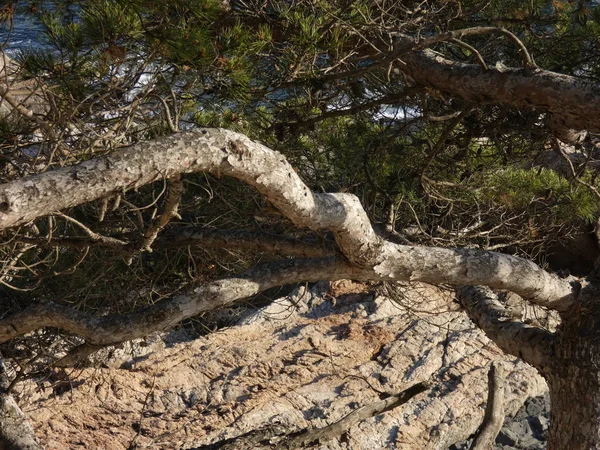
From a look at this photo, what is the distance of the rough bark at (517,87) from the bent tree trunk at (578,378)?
2.88ft

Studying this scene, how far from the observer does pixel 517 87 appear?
3396mm

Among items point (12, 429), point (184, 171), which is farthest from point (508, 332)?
point (12, 429)

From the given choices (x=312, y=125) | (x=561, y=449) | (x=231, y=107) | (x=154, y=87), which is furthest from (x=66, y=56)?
(x=561, y=449)

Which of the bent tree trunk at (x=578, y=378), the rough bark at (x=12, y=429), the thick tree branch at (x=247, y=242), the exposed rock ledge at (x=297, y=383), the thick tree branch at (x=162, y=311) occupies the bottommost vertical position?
the exposed rock ledge at (x=297, y=383)

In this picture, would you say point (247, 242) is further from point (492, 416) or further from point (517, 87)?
point (492, 416)

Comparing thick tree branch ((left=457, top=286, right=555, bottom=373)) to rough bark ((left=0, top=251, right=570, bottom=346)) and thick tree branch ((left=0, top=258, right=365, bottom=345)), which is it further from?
thick tree branch ((left=0, top=258, right=365, bottom=345))

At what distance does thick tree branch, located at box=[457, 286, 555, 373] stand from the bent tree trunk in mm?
57

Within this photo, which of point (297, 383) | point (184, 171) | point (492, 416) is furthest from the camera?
point (297, 383)

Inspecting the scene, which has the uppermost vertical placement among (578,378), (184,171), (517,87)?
(184,171)

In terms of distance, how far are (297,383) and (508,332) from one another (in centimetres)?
172

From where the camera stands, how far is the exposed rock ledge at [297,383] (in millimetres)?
4715

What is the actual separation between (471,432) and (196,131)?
3.54m

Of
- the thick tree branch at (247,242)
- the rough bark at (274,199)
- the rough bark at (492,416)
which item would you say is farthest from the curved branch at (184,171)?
the rough bark at (492,416)

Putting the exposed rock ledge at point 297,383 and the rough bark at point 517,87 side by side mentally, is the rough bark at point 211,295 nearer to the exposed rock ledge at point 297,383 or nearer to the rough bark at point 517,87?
the rough bark at point 517,87
